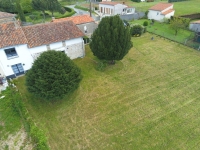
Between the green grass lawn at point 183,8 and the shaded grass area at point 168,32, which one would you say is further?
the green grass lawn at point 183,8

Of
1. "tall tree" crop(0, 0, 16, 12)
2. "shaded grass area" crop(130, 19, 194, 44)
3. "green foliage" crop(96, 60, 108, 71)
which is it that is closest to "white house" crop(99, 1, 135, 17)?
"shaded grass area" crop(130, 19, 194, 44)

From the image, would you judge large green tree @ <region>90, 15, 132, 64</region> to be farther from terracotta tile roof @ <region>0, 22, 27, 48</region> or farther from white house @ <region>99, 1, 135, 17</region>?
white house @ <region>99, 1, 135, 17</region>

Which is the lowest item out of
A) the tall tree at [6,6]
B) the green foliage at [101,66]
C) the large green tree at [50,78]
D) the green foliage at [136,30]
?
the green foliage at [101,66]

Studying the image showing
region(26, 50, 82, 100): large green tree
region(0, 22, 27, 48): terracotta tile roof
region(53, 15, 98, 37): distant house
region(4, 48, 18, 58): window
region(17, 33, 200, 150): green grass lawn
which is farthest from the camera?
region(53, 15, 98, 37): distant house

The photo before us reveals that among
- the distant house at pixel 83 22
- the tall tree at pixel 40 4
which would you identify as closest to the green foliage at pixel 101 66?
the distant house at pixel 83 22

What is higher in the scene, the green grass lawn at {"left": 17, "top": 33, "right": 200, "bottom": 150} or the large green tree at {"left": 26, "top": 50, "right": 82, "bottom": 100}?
the large green tree at {"left": 26, "top": 50, "right": 82, "bottom": 100}

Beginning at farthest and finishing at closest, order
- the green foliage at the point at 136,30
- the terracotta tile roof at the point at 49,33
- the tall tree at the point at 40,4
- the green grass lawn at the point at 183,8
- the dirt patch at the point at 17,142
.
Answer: the green grass lawn at the point at 183,8, the tall tree at the point at 40,4, the green foliage at the point at 136,30, the terracotta tile roof at the point at 49,33, the dirt patch at the point at 17,142

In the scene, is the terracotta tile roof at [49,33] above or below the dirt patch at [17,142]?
above

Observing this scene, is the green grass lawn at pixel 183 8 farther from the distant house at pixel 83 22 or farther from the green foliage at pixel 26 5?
the green foliage at pixel 26 5
